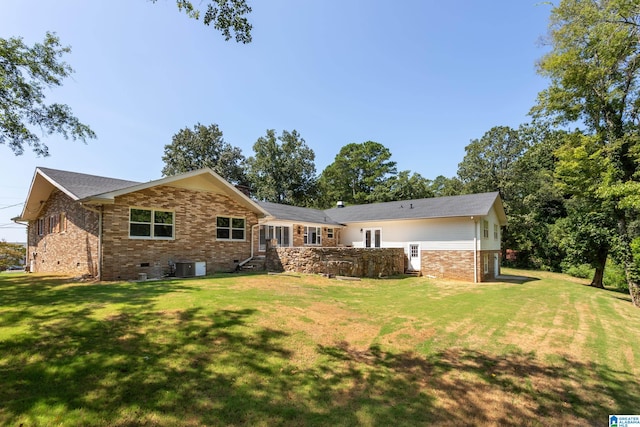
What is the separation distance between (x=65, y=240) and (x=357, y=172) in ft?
137

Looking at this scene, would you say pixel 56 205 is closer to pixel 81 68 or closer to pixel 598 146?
pixel 81 68

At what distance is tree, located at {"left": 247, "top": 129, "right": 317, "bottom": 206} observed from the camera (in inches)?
1709

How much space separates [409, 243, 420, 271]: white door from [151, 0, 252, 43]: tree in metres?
17.0

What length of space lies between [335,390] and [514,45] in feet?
59.3

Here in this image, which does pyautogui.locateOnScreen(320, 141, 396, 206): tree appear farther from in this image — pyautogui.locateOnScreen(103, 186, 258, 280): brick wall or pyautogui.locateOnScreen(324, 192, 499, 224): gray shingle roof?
pyautogui.locateOnScreen(103, 186, 258, 280): brick wall

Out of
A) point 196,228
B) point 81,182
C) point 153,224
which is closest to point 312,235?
point 196,228

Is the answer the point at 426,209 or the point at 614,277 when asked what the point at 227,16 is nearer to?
the point at 426,209

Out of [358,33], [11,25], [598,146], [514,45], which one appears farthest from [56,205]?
[598,146]

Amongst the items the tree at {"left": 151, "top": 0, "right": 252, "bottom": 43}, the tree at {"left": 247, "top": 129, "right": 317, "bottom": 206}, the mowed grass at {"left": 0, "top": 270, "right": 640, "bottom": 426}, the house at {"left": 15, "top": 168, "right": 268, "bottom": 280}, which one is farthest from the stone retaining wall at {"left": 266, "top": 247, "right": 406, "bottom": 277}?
the tree at {"left": 247, "top": 129, "right": 317, "bottom": 206}

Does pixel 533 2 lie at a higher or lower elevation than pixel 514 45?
higher

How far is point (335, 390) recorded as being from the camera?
4.25 metres

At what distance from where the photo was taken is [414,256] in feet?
68.2

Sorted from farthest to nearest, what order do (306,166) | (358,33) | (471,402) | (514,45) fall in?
(306,166) → (514,45) → (358,33) → (471,402)

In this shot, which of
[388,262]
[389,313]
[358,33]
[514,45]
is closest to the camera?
[389,313]
